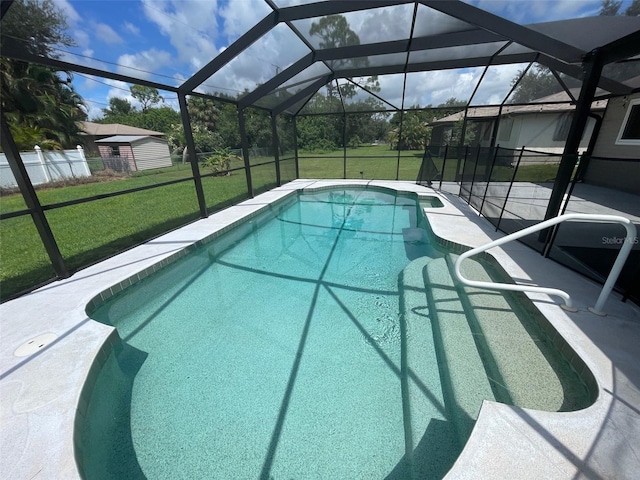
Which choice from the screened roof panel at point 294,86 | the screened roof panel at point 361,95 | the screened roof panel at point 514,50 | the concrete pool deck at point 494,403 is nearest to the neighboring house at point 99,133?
the screened roof panel at point 294,86

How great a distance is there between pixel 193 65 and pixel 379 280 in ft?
16.2

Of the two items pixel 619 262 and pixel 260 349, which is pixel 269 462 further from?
pixel 619 262

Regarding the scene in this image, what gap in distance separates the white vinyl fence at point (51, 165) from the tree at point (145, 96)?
24788 mm

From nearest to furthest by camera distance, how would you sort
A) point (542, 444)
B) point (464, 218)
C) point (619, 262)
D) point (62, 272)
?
point (542, 444), point (619, 262), point (62, 272), point (464, 218)

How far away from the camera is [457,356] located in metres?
2.45

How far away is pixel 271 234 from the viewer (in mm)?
6062

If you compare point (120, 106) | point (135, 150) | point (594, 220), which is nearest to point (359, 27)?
point (594, 220)

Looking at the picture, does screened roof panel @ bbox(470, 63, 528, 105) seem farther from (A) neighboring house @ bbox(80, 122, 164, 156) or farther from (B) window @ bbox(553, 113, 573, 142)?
(A) neighboring house @ bbox(80, 122, 164, 156)

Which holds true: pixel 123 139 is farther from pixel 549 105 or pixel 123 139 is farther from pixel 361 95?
pixel 549 105

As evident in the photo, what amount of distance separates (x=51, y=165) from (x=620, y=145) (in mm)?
21733

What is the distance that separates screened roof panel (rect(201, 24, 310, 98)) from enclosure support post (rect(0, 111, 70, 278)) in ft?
10.8

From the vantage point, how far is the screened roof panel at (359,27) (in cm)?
453

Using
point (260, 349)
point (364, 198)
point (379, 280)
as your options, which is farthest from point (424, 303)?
point (364, 198)

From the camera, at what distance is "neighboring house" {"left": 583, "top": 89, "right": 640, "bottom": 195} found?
7.06m
